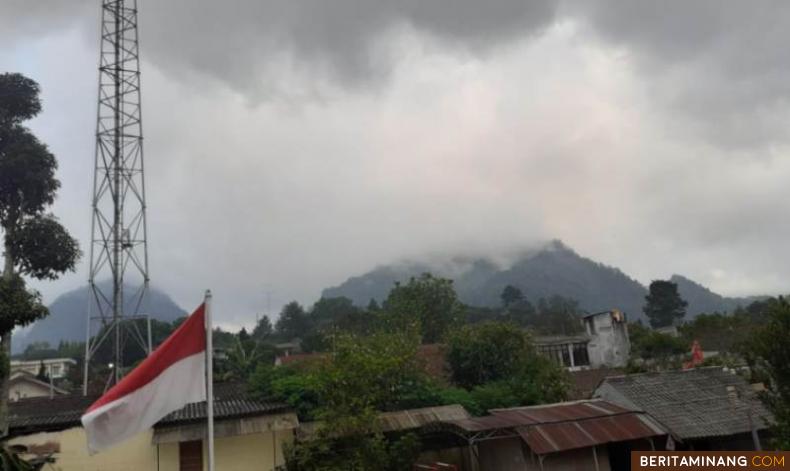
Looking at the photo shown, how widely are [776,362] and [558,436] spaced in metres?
5.98

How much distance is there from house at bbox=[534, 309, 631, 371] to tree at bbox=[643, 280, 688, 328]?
39601 millimetres

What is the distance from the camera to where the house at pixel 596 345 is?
2058 inches

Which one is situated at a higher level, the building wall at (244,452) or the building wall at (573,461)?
the building wall at (244,452)

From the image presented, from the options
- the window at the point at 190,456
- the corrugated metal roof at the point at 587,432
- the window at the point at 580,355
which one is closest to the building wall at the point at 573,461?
the corrugated metal roof at the point at 587,432

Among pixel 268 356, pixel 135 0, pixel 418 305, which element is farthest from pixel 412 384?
pixel 268 356

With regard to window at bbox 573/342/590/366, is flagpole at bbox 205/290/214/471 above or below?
above

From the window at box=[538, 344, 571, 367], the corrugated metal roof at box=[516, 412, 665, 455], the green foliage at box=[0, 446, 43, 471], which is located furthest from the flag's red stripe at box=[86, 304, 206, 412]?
the window at box=[538, 344, 571, 367]

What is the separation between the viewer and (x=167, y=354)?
6730 millimetres

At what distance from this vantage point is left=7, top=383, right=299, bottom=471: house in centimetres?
1681

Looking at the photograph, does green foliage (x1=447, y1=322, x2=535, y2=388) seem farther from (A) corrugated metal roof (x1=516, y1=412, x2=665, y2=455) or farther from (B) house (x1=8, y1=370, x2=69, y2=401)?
(B) house (x1=8, y1=370, x2=69, y2=401)

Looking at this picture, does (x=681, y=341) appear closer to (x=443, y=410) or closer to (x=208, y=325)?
(x=443, y=410)

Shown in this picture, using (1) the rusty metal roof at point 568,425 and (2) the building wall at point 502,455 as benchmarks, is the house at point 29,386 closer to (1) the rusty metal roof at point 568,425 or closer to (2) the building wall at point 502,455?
(2) the building wall at point 502,455

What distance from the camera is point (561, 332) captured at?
79375 millimetres

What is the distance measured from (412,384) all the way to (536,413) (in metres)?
6.19
